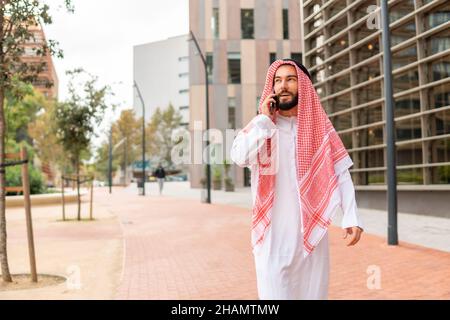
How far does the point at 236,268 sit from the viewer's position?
25.1ft

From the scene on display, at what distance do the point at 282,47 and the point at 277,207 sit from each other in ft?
131

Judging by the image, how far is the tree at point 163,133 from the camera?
87812 mm

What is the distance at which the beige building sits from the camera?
40.8m

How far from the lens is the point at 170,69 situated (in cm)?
11344

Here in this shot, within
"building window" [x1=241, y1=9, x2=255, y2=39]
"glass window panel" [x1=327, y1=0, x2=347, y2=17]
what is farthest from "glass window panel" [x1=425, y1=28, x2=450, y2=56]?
"building window" [x1=241, y1=9, x2=255, y2=39]

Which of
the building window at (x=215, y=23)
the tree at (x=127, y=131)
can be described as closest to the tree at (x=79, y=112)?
the building window at (x=215, y=23)

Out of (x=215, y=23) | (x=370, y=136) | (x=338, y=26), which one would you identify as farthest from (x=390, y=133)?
(x=215, y=23)

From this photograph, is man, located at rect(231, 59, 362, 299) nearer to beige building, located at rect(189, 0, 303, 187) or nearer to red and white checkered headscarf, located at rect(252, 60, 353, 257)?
red and white checkered headscarf, located at rect(252, 60, 353, 257)

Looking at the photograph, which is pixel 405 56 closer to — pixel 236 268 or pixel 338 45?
pixel 338 45

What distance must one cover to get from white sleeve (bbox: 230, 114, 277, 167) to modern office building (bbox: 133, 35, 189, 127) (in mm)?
103509

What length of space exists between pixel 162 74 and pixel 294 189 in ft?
366

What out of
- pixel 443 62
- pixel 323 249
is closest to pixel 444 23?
pixel 443 62

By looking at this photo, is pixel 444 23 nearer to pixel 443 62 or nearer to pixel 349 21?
pixel 443 62

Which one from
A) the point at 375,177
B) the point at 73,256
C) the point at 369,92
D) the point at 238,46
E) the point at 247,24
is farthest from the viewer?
the point at 238,46
